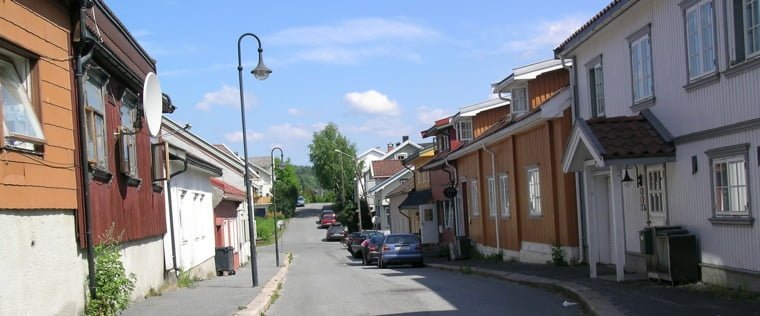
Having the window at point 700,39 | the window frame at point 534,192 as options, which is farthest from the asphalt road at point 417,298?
the window at point 700,39

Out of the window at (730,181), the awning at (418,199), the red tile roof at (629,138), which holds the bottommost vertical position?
the awning at (418,199)

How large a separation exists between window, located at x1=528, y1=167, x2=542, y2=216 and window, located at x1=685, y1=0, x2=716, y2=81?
9.77 metres

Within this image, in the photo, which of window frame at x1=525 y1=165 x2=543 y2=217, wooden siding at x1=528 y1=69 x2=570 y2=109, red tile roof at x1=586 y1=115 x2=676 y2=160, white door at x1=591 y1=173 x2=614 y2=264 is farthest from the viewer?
wooden siding at x1=528 y1=69 x2=570 y2=109

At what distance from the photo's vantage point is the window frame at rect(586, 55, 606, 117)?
57.4 ft

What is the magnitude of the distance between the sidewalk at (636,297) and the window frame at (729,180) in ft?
4.02

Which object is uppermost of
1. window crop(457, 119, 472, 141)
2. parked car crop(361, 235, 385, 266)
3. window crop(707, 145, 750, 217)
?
window crop(457, 119, 472, 141)

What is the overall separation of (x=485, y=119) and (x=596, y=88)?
16893mm

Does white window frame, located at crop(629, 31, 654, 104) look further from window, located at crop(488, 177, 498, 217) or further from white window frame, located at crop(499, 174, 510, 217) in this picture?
window, located at crop(488, 177, 498, 217)

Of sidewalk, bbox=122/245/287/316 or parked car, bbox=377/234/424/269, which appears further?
parked car, bbox=377/234/424/269

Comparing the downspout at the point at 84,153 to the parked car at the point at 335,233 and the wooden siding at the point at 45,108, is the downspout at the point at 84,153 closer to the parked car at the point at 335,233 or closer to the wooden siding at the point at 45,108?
the wooden siding at the point at 45,108

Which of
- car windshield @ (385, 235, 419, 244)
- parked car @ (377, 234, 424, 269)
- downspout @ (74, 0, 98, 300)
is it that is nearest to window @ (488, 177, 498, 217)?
parked car @ (377, 234, 424, 269)

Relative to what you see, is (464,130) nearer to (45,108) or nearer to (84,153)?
(84,153)

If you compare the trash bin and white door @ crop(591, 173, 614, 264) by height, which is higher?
white door @ crop(591, 173, 614, 264)

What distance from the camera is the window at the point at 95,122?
36.4ft
